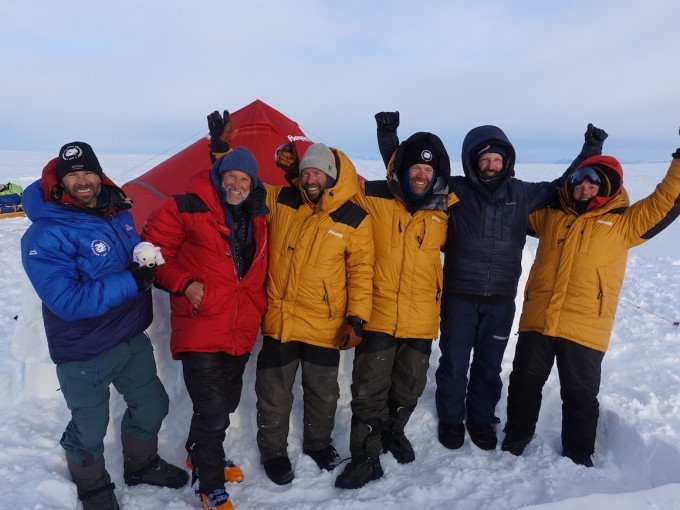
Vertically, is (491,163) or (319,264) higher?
(491,163)

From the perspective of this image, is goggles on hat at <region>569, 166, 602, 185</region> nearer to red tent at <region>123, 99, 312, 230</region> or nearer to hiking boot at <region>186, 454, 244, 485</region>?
red tent at <region>123, 99, 312, 230</region>

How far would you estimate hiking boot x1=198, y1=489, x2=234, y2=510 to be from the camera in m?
2.50

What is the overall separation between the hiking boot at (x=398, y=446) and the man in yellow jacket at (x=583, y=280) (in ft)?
2.85

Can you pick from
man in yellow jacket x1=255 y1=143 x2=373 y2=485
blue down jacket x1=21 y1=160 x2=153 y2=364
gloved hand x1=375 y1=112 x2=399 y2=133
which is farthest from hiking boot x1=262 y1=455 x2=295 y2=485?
gloved hand x1=375 y1=112 x2=399 y2=133

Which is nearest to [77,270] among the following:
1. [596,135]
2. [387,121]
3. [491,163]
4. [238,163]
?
[238,163]

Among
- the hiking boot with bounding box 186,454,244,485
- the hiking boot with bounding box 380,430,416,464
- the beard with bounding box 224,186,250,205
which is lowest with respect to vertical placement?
the hiking boot with bounding box 186,454,244,485

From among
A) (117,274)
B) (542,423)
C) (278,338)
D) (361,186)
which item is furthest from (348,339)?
(542,423)

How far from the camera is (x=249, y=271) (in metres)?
2.62

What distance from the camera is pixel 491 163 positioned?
2.88 meters

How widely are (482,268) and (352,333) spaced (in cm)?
92

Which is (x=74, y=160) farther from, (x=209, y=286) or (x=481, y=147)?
(x=481, y=147)

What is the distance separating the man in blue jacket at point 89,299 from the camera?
2.18 m

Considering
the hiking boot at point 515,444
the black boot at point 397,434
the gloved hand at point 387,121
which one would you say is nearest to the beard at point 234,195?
the gloved hand at point 387,121

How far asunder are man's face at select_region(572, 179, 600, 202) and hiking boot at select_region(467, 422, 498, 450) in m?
1.62
